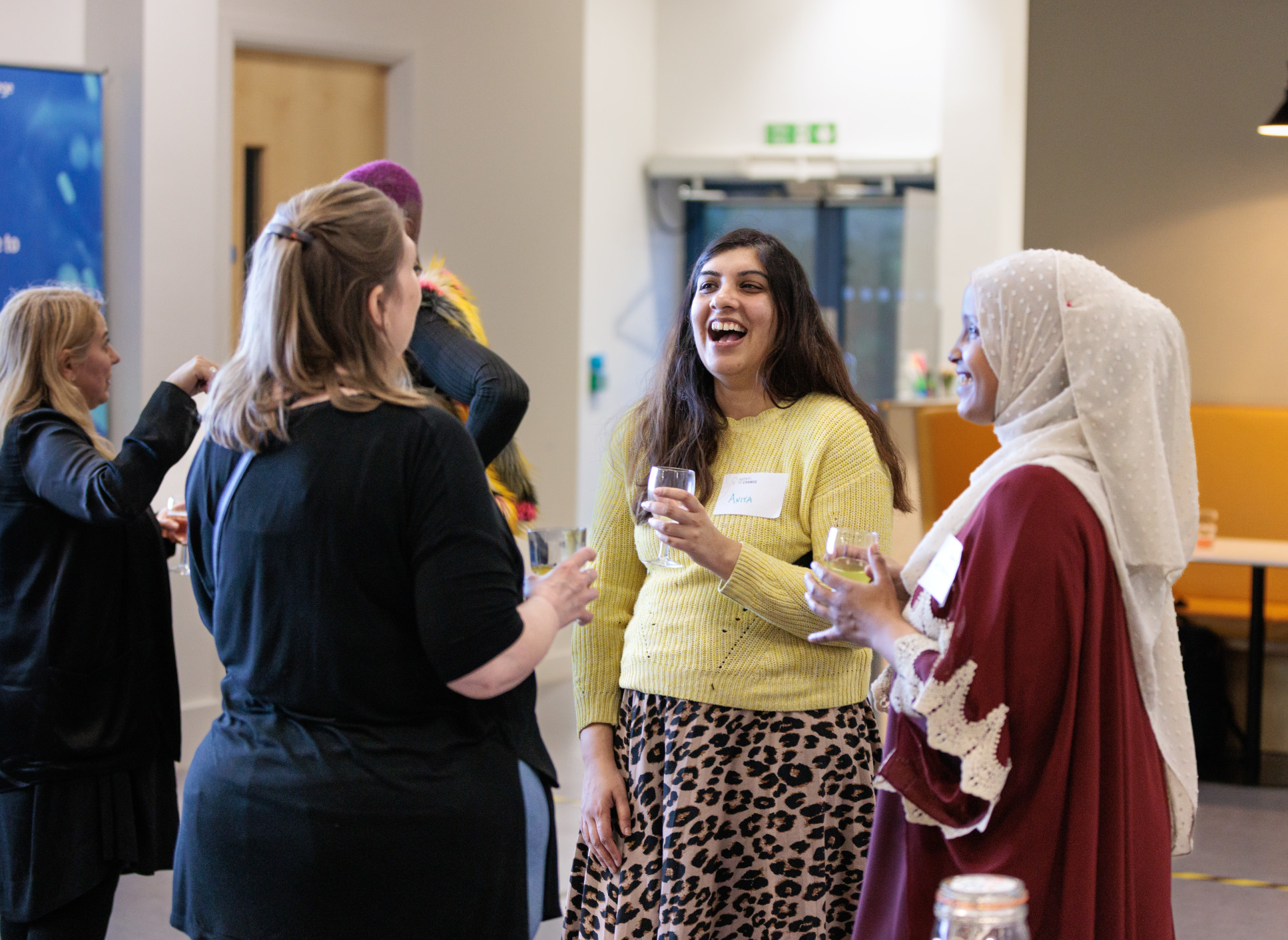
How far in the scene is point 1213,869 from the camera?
3.90m

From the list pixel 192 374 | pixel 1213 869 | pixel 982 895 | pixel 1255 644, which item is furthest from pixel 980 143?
pixel 982 895

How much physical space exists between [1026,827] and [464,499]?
0.77 meters

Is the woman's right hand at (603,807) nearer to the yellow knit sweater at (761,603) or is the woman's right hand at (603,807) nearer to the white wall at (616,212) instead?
the yellow knit sweater at (761,603)

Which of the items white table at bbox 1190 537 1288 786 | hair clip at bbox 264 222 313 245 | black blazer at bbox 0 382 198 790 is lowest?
white table at bbox 1190 537 1288 786

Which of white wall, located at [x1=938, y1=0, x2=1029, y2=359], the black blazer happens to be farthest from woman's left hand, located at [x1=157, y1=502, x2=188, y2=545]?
white wall, located at [x1=938, y1=0, x2=1029, y2=359]

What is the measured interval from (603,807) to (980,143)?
5856mm

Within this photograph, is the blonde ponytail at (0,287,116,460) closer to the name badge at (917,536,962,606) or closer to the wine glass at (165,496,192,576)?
the wine glass at (165,496,192,576)

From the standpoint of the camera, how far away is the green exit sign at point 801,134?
8453mm

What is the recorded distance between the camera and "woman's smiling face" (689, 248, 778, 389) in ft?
6.95

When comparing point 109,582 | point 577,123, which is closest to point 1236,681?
point 577,123

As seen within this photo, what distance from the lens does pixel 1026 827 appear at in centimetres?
148

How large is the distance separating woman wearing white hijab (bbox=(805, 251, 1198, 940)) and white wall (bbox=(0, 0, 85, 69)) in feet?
13.0

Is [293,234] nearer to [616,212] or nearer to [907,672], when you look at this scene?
[907,672]

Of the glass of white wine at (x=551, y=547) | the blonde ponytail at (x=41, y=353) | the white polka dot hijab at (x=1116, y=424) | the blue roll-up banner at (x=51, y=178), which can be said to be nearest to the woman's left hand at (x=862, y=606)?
the white polka dot hijab at (x=1116, y=424)
